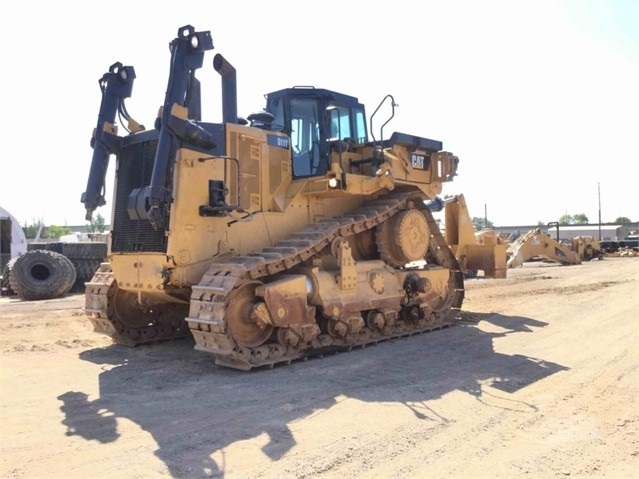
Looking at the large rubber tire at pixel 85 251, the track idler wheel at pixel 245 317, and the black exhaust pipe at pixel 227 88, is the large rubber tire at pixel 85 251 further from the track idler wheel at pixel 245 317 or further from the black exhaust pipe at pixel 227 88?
the track idler wheel at pixel 245 317

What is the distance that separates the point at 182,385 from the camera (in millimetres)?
6957

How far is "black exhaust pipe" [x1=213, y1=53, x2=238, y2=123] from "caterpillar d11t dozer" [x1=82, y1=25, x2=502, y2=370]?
21 millimetres

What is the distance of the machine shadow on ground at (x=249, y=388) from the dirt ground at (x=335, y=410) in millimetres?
24

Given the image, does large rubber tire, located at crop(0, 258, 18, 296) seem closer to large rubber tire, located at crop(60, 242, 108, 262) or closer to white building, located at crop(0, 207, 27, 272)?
large rubber tire, located at crop(60, 242, 108, 262)

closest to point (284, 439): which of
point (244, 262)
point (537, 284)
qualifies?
point (244, 262)

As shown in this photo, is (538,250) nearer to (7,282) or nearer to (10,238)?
(7,282)

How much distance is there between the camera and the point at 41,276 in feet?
56.7

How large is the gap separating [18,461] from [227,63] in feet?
19.3

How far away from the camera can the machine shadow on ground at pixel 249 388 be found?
5199 mm

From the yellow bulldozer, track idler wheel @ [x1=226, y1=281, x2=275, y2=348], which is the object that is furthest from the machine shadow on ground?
the yellow bulldozer

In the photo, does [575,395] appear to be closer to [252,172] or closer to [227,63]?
[252,172]

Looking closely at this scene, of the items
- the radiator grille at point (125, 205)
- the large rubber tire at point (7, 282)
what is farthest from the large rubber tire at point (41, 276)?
the radiator grille at point (125, 205)

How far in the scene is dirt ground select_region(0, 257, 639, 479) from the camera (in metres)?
4.55

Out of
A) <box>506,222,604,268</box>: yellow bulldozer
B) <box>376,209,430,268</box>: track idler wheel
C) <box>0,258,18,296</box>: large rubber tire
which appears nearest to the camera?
<box>376,209,430,268</box>: track idler wheel
